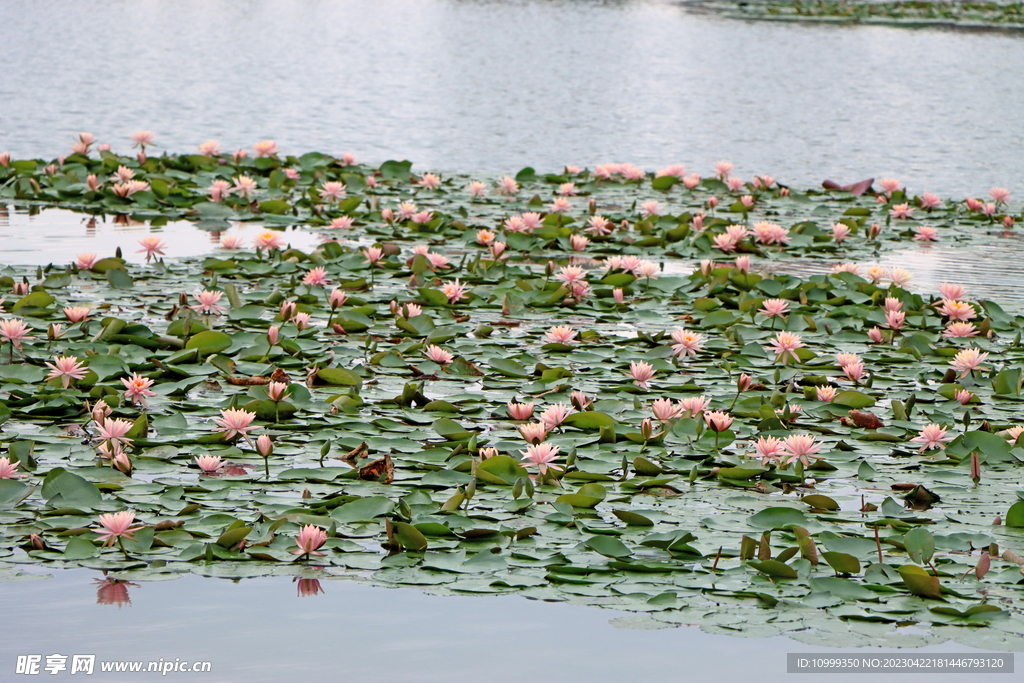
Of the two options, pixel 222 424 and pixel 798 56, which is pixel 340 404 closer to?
pixel 222 424

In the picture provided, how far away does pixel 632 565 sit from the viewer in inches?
116

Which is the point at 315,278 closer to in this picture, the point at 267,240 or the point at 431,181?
the point at 267,240

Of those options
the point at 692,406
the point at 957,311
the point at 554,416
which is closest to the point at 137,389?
the point at 554,416

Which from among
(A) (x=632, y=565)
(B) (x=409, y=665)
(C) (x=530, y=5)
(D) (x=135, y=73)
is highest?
(C) (x=530, y=5)

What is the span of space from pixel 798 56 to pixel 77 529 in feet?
69.7

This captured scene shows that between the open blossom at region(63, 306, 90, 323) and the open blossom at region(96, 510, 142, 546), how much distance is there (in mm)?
2010

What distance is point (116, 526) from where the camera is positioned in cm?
294

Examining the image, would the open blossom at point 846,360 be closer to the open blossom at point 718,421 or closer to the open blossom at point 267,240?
the open blossom at point 718,421

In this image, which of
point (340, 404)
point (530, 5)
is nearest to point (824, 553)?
point (340, 404)

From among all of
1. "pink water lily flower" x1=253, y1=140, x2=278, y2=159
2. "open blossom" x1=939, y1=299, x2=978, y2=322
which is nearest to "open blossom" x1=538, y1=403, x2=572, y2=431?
"open blossom" x1=939, y1=299, x2=978, y2=322

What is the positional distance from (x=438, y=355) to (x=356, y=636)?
2.00 meters

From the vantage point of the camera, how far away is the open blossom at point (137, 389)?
3.89m

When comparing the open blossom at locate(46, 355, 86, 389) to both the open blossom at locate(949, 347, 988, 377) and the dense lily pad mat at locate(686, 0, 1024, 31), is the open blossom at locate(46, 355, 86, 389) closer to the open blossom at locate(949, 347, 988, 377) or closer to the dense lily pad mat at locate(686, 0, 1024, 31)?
the open blossom at locate(949, 347, 988, 377)

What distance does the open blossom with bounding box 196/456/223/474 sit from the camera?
11.1ft
